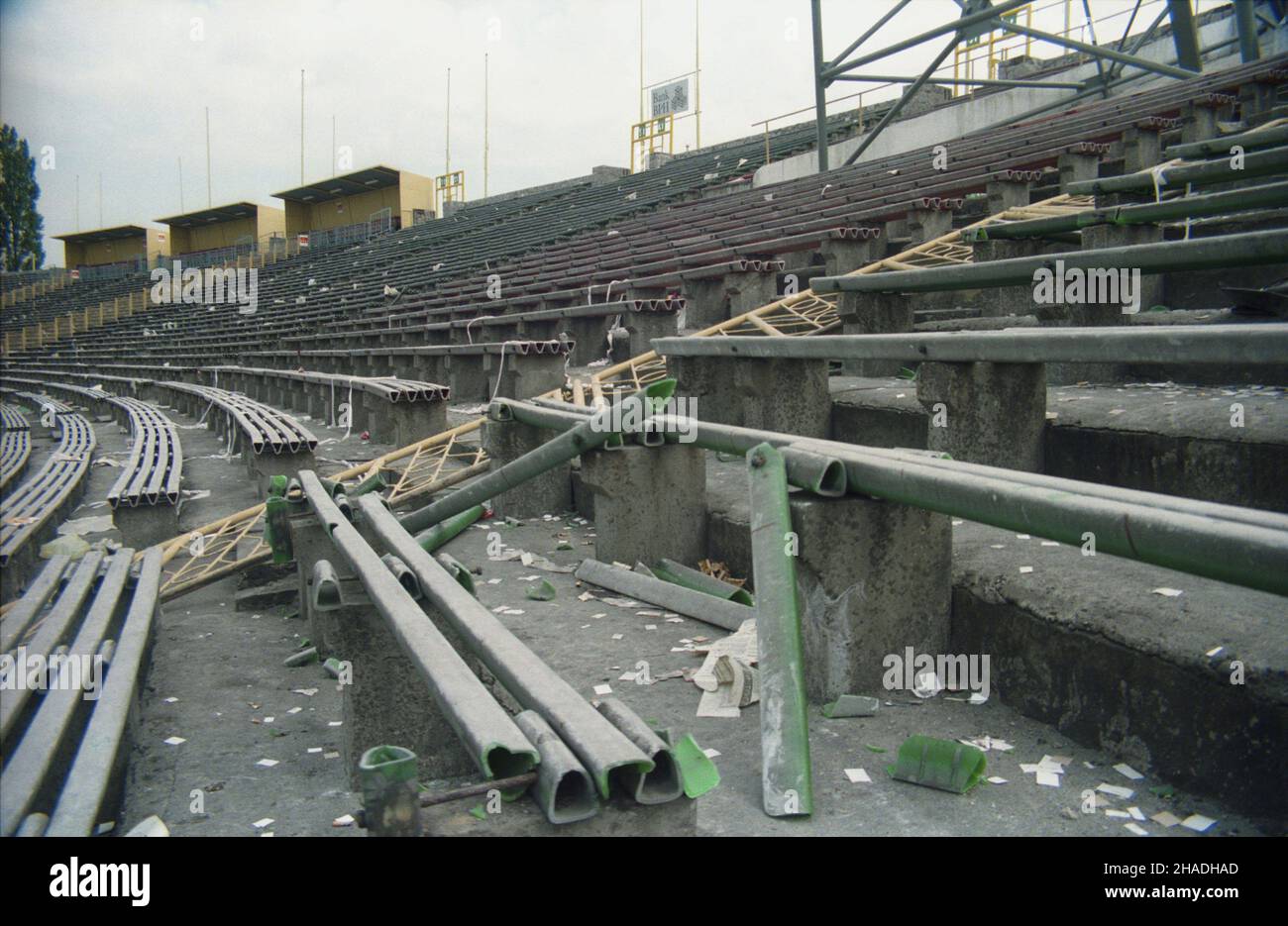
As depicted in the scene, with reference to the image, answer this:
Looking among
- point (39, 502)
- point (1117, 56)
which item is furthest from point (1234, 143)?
point (1117, 56)

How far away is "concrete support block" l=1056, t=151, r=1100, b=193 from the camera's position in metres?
9.77


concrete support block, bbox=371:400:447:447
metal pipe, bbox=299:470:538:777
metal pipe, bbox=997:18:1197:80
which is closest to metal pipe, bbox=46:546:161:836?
metal pipe, bbox=299:470:538:777

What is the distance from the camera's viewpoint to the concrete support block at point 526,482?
20.5ft

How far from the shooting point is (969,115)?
20.7 metres

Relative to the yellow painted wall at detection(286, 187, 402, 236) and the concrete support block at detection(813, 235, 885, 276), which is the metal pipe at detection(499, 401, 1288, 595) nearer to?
the concrete support block at detection(813, 235, 885, 276)

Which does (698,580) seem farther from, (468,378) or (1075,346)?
(468,378)

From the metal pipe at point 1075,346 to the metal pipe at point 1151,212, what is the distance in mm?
1388

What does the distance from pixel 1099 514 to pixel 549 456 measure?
310cm

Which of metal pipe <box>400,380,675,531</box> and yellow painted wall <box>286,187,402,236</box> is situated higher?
yellow painted wall <box>286,187,402,236</box>

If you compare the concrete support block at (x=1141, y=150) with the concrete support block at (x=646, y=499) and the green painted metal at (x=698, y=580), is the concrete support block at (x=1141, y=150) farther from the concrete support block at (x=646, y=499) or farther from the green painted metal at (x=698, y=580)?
the green painted metal at (x=698, y=580)

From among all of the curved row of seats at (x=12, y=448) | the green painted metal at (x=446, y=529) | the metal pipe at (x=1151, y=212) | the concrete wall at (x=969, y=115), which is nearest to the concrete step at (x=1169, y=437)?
the metal pipe at (x=1151, y=212)

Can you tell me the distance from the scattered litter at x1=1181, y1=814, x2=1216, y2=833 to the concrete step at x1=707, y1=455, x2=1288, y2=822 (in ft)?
0.30
